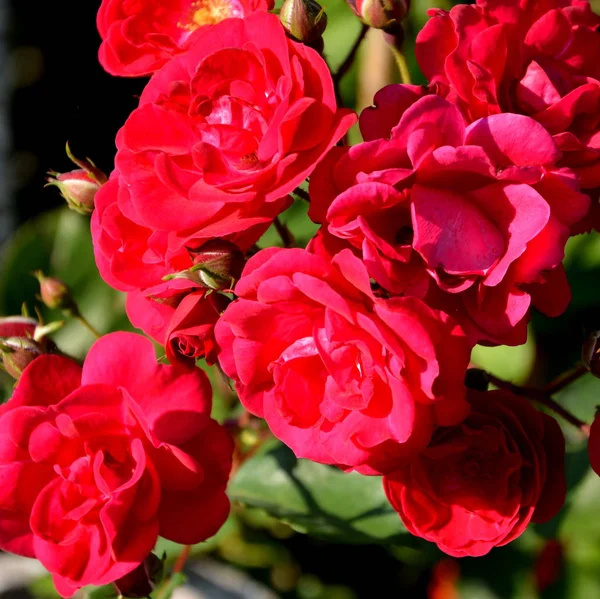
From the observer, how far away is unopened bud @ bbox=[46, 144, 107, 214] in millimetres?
649

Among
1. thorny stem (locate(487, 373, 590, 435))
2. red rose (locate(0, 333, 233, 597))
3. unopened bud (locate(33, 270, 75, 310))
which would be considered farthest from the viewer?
unopened bud (locate(33, 270, 75, 310))

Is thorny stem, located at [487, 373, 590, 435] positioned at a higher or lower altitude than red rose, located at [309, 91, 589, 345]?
lower

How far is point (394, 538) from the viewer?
2.40 feet

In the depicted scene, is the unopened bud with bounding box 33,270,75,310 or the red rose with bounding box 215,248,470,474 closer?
the red rose with bounding box 215,248,470,474

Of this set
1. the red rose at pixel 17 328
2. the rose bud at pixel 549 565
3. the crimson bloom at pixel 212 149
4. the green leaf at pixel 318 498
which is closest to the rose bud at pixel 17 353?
the red rose at pixel 17 328

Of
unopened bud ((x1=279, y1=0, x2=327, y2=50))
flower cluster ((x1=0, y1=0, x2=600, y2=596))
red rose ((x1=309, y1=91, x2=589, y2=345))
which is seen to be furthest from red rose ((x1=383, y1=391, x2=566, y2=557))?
unopened bud ((x1=279, y1=0, x2=327, y2=50))

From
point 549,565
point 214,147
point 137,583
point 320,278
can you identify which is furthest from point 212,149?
point 549,565

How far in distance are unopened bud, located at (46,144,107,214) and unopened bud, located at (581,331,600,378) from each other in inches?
16.1

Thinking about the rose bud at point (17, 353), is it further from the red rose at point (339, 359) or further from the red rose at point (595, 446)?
the red rose at point (595, 446)

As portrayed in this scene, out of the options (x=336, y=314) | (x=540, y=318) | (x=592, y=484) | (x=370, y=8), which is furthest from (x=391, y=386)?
(x=540, y=318)

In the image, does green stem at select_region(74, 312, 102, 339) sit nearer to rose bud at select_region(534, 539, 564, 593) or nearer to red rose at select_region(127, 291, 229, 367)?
red rose at select_region(127, 291, 229, 367)

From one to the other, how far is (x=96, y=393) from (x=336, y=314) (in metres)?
0.19

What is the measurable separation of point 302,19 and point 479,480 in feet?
1.19

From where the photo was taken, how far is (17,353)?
638 millimetres
